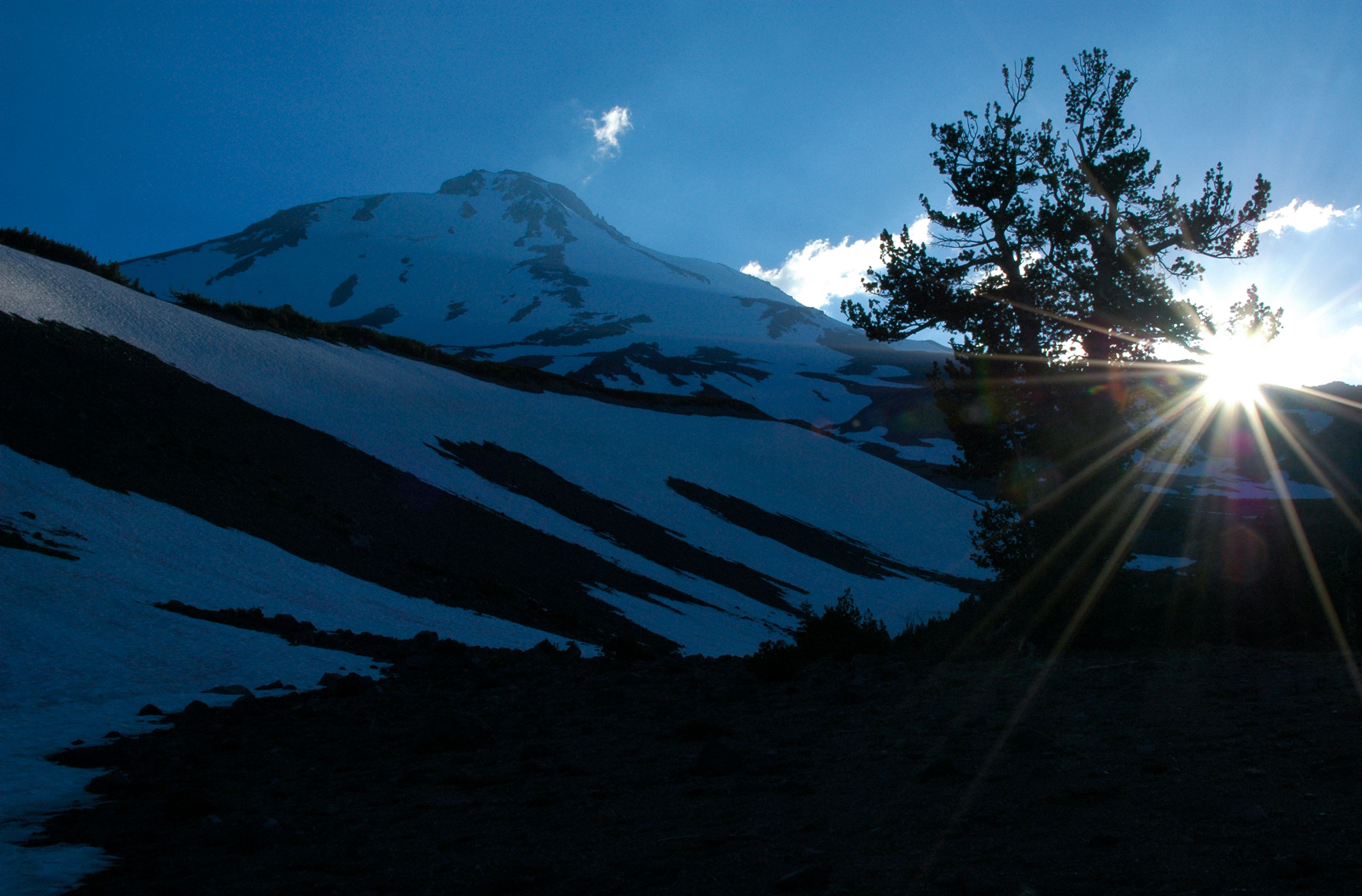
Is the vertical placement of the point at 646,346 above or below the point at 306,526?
above

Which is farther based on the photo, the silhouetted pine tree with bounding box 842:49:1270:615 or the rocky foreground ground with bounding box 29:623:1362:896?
the silhouetted pine tree with bounding box 842:49:1270:615

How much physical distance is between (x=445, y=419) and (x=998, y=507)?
26.3m

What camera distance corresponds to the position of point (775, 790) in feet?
14.8

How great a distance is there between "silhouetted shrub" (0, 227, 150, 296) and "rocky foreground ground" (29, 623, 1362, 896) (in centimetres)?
3504

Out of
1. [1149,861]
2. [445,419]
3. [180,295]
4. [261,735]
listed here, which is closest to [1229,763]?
[1149,861]

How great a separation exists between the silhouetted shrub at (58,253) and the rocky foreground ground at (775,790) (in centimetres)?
3504

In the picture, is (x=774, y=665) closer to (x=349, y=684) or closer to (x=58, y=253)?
(x=349, y=684)

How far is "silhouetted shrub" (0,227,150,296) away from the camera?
3238 centimetres

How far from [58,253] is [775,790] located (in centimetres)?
4094

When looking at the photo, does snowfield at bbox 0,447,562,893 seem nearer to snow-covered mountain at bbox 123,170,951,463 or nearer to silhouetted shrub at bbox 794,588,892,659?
silhouetted shrub at bbox 794,588,892,659

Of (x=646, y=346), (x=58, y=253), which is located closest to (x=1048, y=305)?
(x=58, y=253)

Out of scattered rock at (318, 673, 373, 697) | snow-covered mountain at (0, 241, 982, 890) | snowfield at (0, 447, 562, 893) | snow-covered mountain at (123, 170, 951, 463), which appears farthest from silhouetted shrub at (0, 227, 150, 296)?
snow-covered mountain at (123, 170, 951, 463)

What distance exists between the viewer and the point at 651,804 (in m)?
4.42

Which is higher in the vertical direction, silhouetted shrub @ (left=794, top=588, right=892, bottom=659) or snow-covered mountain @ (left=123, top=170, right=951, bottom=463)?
snow-covered mountain @ (left=123, top=170, right=951, bottom=463)
